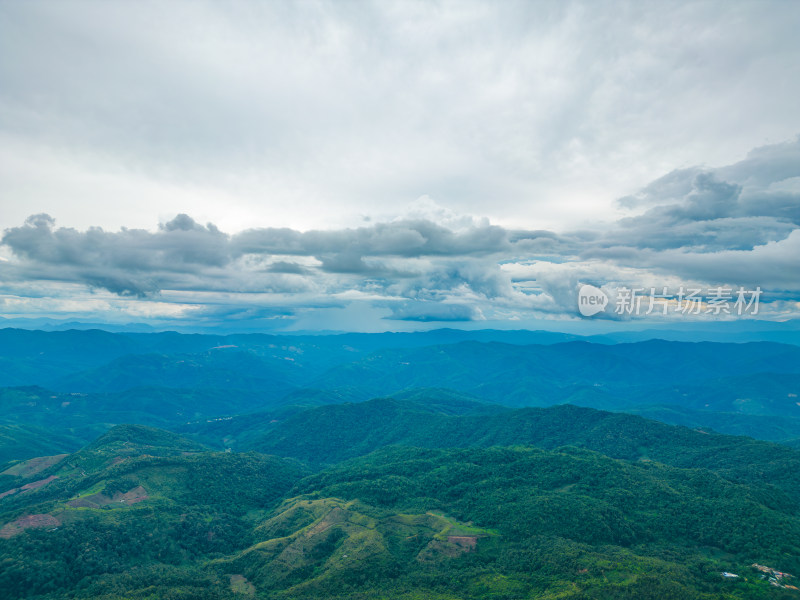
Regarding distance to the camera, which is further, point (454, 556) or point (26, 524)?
point (26, 524)

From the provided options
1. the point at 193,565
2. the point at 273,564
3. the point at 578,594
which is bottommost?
the point at 193,565

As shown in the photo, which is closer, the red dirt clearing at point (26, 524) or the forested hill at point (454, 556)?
the forested hill at point (454, 556)

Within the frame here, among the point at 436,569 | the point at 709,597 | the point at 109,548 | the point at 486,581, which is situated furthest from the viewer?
the point at 109,548

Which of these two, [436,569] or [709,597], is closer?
[709,597]

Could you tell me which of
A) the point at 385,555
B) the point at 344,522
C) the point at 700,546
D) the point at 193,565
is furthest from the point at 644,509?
the point at 193,565

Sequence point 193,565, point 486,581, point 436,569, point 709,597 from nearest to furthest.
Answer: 1. point 709,597
2. point 486,581
3. point 436,569
4. point 193,565

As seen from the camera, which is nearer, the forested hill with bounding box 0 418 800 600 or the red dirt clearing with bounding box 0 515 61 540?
the forested hill with bounding box 0 418 800 600

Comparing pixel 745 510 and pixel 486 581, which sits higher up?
pixel 745 510

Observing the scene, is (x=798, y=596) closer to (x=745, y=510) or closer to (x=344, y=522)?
(x=745, y=510)

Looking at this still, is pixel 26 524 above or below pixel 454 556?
above

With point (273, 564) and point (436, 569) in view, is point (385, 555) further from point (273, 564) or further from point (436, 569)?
point (273, 564)
